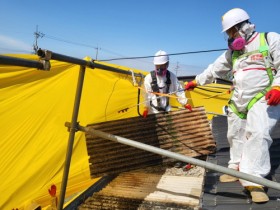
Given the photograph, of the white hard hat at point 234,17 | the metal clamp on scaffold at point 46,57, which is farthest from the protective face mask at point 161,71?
the metal clamp on scaffold at point 46,57

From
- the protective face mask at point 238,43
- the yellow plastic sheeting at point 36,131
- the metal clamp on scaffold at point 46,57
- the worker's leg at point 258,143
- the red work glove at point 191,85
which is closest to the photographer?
the metal clamp on scaffold at point 46,57

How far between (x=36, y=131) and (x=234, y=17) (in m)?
3.46

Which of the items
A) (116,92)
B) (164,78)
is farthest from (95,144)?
(116,92)

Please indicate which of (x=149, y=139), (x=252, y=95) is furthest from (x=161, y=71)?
(x=252, y=95)

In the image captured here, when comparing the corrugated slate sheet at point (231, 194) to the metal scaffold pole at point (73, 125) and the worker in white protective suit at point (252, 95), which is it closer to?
the worker in white protective suit at point (252, 95)

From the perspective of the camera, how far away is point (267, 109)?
2777 millimetres

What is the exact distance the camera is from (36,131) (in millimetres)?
4762

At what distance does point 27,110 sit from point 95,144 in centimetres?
144

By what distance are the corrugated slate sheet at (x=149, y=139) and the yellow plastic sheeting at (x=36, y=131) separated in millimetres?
520

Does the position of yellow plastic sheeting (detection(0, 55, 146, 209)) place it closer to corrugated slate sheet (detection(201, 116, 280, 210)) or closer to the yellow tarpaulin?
the yellow tarpaulin

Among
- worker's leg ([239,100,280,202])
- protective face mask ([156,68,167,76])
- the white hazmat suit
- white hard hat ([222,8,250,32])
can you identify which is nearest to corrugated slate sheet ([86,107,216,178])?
protective face mask ([156,68,167,76])

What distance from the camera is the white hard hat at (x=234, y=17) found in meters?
2.97

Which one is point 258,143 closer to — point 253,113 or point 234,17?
point 253,113

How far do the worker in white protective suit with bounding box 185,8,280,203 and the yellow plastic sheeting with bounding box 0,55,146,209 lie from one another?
6.50 ft
